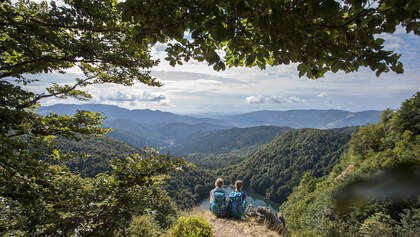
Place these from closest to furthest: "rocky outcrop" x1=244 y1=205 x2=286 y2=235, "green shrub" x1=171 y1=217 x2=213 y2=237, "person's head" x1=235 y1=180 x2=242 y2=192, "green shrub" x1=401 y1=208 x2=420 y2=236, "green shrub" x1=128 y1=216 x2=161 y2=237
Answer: "green shrub" x1=171 y1=217 x2=213 y2=237 → "green shrub" x1=128 y1=216 x2=161 y2=237 → "rocky outcrop" x1=244 y1=205 x2=286 y2=235 → "person's head" x1=235 y1=180 x2=242 y2=192 → "green shrub" x1=401 y1=208 x2=420 y2=236

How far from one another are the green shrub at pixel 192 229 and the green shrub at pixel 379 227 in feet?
36.3

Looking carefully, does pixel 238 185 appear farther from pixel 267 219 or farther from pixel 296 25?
pixel 296 25

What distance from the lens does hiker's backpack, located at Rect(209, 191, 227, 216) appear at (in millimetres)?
7698

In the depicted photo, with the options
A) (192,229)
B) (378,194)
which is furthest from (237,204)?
(378,194)

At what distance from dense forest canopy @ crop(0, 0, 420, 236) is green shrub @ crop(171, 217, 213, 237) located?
5.14ft

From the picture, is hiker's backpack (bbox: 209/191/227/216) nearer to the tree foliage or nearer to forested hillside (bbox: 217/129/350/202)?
the tree foliage

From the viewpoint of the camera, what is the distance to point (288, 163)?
109 metres

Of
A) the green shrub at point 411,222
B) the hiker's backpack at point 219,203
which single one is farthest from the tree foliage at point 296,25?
the green shrub at point 411,222

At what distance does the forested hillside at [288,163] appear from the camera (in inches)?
3782

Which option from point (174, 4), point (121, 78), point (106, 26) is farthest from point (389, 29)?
point (121, 78)

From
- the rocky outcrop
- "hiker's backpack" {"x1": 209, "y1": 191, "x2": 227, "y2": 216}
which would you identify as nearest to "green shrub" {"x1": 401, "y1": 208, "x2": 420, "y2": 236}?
the rocky outcrop

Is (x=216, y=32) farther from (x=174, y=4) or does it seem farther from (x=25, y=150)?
(x=25, y=150)

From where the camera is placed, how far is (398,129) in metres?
28.0

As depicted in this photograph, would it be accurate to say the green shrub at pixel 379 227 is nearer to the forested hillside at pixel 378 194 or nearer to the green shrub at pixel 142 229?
the forested hillside at pixel 378 194
